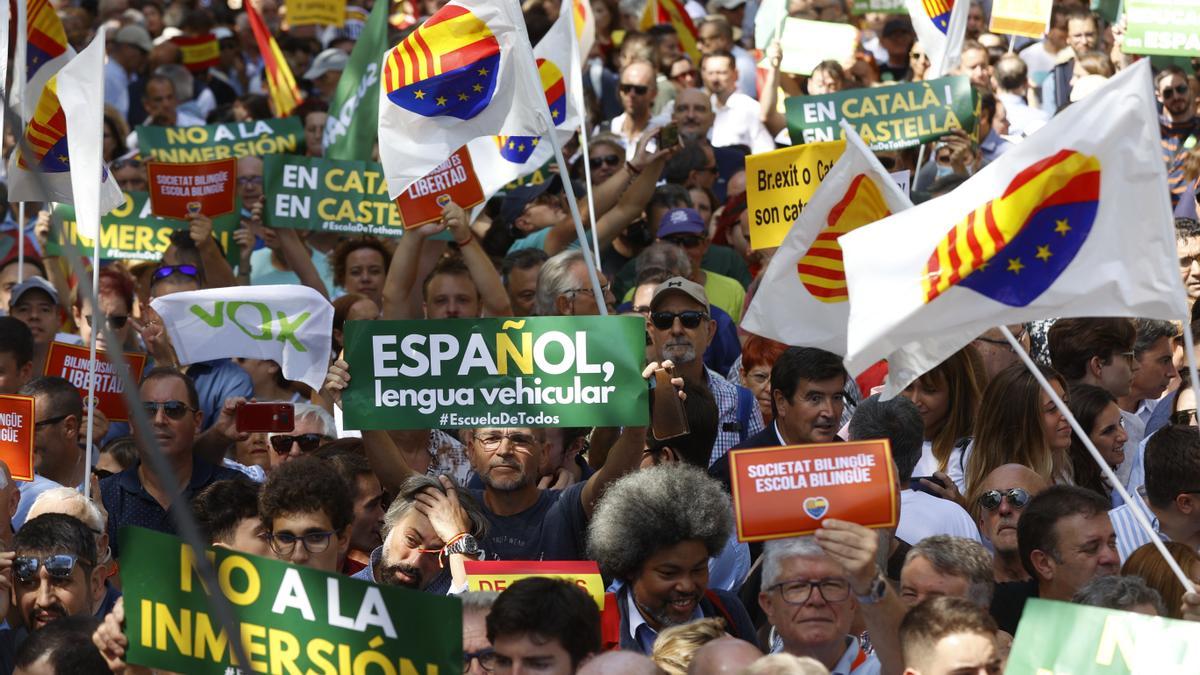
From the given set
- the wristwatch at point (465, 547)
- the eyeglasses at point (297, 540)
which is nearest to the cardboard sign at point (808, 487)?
the wristwatch at point (465, 547)

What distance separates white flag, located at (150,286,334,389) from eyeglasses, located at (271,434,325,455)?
21cm

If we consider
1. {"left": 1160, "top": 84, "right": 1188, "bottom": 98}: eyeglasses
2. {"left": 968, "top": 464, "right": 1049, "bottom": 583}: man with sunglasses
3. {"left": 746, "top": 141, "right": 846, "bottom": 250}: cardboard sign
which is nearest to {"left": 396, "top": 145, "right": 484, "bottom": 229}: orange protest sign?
{"left": 746, "top": 141, "right": 846, "bottom": 250}: cardboard sign

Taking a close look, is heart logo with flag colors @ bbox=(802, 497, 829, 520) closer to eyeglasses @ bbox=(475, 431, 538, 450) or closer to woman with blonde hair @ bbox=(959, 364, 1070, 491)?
eyeglasses @ bbox=(475, 431, 538, 450)

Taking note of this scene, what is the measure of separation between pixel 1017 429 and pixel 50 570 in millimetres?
3440

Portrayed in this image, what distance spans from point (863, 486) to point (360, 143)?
7.58 meters

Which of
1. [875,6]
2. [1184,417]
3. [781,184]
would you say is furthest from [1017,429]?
[875,6]

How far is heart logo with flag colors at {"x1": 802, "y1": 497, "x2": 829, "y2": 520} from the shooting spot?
539 centimetres

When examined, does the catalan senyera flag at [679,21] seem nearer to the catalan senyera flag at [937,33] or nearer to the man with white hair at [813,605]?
the catalan senyera flag at [937,33]

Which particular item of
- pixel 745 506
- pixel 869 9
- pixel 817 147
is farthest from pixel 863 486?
pixel 869 9

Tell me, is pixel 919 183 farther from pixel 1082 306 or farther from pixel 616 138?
pixel 1082 306

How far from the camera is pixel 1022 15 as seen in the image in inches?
511

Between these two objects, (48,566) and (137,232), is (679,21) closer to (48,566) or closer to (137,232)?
(137,232)

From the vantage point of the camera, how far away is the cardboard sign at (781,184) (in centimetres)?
927

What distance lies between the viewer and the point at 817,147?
30.3ft
